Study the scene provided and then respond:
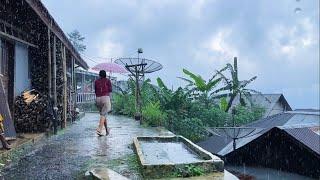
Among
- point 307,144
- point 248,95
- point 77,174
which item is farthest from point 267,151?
point 248,95

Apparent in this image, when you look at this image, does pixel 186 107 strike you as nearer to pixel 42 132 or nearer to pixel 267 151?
pixel 267 151

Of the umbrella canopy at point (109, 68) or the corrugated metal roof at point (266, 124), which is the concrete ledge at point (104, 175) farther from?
the umbrella canopy at point (109, 68)

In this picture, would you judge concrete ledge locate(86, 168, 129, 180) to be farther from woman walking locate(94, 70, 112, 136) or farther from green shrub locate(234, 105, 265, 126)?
green shrub locate(234, 105, 265, 126)

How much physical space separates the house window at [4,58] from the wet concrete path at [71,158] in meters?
2.17

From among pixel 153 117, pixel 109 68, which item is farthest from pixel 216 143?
pixel 109 68

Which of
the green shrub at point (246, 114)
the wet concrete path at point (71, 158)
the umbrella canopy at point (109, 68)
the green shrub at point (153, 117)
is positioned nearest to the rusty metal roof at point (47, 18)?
the wet concrete path at point (71, 158)

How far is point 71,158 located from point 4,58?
4441 millimetres

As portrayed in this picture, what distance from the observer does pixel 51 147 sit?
8.54 meters

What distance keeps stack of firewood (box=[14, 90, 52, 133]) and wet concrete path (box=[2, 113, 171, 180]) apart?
2.18 feet

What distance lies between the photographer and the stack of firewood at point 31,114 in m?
10.3

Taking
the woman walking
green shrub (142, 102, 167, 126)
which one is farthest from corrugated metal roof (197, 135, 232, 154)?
the woman walking

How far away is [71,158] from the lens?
7.11m

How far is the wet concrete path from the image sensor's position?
5.88 m

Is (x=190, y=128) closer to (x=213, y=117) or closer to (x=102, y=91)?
(x=213, y=117)
